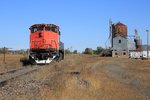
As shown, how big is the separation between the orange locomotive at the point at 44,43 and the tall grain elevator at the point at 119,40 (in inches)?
2966

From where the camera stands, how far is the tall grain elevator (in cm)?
11703

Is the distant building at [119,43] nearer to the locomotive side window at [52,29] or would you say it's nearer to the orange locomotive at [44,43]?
the locomotive side window at [52,29]

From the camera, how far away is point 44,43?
38.8 meters

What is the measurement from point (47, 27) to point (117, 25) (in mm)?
91245

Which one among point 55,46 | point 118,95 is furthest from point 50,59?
point 118,95

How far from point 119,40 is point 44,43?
82.9 metres

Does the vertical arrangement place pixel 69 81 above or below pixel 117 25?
below

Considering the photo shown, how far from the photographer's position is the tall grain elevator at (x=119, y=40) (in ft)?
384

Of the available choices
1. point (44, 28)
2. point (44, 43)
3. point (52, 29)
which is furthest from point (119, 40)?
point (44, 43)

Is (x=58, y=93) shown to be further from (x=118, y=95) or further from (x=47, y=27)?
(x=47, y=27)

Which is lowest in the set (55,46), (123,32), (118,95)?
(118,95)

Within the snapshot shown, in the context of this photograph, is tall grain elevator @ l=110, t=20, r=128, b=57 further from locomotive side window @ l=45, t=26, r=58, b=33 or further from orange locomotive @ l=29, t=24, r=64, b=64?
orange locomotive @ l=29, t=24, r=64, b=64

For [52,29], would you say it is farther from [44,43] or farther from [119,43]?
[119,43]

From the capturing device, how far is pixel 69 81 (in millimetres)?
16875
